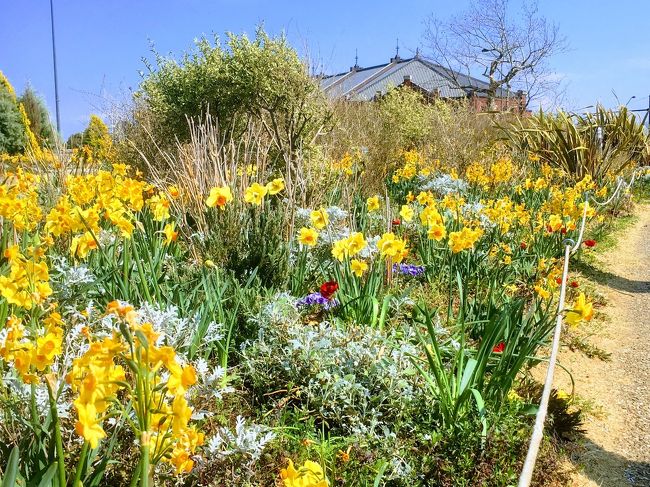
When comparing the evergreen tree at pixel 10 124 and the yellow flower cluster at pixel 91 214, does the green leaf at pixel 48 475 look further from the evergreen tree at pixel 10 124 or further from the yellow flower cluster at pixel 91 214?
the evergreen tree at pixel 10 124

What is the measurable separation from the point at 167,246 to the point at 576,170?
26.1ft

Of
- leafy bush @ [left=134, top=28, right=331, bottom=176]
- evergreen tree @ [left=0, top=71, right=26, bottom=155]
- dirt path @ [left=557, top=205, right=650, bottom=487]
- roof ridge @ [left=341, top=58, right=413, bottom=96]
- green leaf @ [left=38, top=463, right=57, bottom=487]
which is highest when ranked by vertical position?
roof ridge @ [left=341, top=58, right=413, bottom=96]

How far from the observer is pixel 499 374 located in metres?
2.24

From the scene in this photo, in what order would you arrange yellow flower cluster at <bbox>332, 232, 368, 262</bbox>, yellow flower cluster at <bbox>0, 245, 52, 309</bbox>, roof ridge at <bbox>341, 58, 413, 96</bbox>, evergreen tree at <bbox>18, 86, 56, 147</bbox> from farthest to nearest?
roof ridge at <bbox>341, 58, 413, 96</bbox> → evergreen tree at <bbox>18, 86, 56, 147</bbox> → yellow flower cluster at <bbox>332, 232, 368, 262</bbox> → yellow flower cluster at <bbox>0, 245, 52, 309</bbox>

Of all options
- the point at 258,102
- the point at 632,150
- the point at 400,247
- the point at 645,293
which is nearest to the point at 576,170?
the point at 632,150

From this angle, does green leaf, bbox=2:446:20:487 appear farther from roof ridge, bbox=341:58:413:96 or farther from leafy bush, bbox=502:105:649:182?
roof ridge, bbox=341:58:413:96

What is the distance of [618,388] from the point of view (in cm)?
315

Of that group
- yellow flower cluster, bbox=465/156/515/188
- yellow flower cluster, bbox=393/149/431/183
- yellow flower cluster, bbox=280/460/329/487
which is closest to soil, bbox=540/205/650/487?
yellow flower cluster, bbox=280/460/329/487

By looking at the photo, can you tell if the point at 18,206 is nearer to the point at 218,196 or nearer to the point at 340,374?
the point at 218,196

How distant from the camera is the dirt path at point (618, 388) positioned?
7.90ft

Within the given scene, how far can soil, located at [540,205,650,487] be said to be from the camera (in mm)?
2412

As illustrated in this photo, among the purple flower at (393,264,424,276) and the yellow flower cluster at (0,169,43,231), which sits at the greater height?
the yellow flower cluster at (0,169,43,231)

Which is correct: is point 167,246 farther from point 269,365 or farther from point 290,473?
point 290,473

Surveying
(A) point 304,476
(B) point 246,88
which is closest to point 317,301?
A: (A) point 304,476
